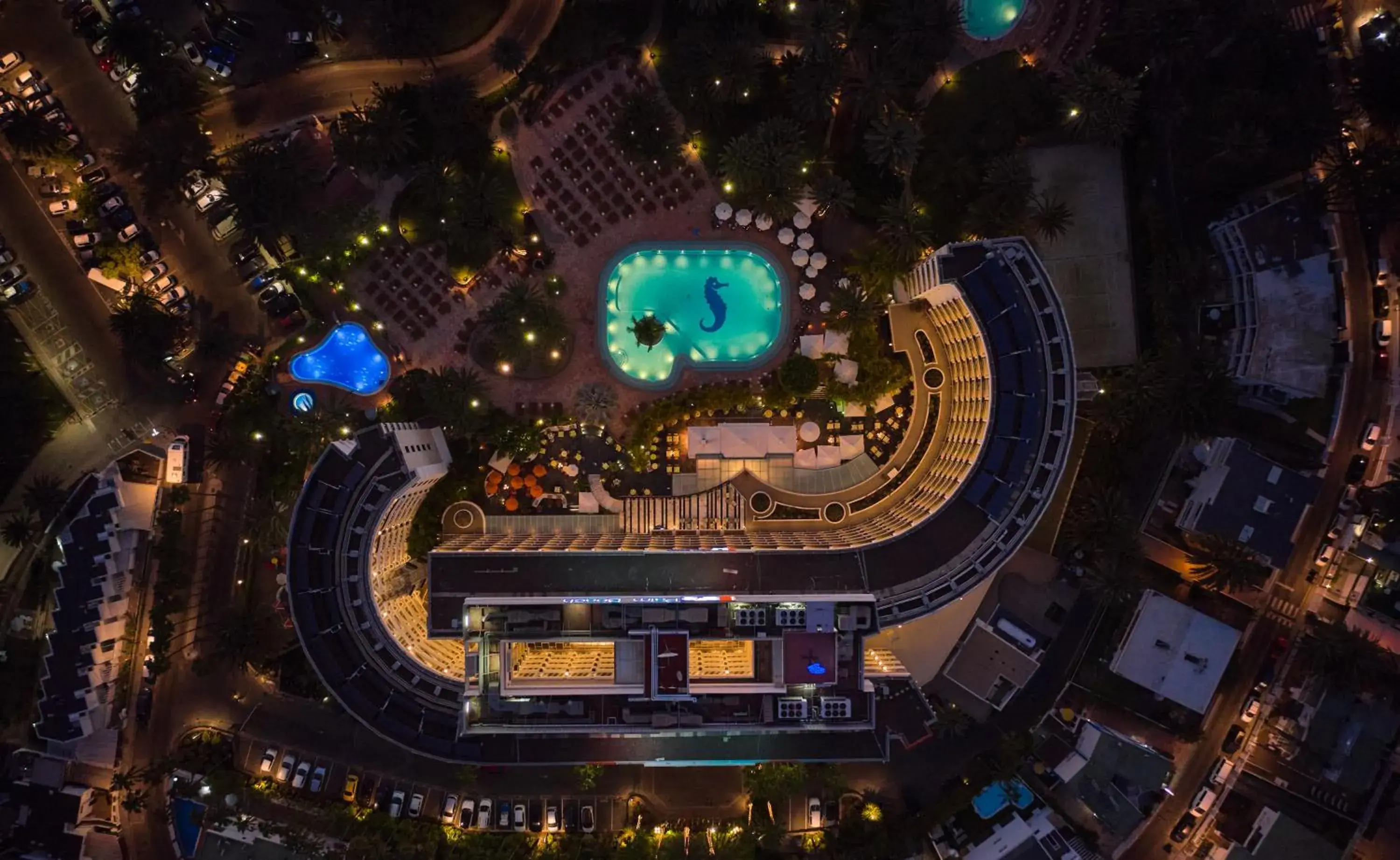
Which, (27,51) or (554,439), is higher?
(27,51)

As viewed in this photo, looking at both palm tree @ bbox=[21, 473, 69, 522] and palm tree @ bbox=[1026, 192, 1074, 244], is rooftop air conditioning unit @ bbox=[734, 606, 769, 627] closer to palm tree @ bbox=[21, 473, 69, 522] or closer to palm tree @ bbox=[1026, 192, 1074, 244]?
palm tree @ bbox=[1026, 192, 1074, 244]

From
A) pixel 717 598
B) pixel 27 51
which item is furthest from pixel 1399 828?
pixel 27 51

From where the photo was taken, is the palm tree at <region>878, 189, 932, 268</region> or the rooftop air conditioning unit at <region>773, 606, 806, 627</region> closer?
the rooftop air conditioning unit at <region>773, 606, 806, 627</region>

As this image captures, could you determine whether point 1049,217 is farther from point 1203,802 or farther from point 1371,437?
point 1203,802

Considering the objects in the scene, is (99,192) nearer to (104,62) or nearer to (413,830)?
(104,62)

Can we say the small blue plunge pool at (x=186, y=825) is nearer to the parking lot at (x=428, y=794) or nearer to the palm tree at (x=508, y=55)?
the parking lot at (x=428, y=794)

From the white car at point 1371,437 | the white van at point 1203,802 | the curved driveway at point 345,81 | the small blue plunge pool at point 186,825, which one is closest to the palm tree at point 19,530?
the small blue plunge pool at point 186,825

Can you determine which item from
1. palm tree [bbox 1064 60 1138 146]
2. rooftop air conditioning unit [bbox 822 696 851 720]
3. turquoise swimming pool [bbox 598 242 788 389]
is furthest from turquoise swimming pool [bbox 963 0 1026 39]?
rooftop air conditioning unit [bbox 822 696 851 720]
